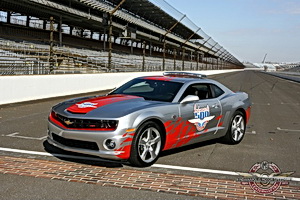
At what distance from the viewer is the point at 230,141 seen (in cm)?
699

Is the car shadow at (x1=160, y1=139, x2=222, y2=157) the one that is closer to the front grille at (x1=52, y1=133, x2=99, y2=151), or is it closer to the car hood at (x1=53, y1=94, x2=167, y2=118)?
the car hood at (x1=53, y1=94, x2=167, y2=118)

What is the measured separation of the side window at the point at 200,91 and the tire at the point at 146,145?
1.22 meters

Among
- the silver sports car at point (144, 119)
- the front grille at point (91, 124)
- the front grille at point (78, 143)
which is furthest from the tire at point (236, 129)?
the front grille at point (78, 143)

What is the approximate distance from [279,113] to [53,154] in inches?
359

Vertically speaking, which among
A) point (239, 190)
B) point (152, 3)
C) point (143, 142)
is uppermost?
point (152, 3)

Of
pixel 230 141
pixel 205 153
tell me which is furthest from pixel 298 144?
pixel 205 153

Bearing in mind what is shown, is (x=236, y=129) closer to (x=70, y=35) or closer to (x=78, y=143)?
(x=78, y=143)

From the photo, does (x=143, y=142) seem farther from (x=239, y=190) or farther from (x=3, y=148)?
(x=3, y=148)

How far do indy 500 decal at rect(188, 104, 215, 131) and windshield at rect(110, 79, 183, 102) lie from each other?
19.6 inches

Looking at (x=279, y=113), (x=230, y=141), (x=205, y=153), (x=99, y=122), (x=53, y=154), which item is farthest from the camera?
(x=279, y=113)

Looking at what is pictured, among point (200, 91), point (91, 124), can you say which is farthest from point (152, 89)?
point (91, 124)

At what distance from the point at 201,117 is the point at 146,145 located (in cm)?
136

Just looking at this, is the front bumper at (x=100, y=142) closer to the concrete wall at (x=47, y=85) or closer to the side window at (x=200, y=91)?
the side window at (x=200, y=91)

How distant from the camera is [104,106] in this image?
17.0ft
